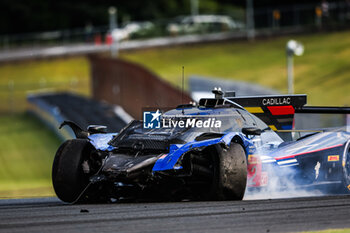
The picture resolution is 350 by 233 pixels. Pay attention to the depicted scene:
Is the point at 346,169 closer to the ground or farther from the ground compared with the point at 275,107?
closer to the ground

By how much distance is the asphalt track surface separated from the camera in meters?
8.48

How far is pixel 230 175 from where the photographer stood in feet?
35.3

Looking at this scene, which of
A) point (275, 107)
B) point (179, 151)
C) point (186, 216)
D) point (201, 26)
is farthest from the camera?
point (201, 26)

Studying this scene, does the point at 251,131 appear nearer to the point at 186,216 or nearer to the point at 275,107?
the point at 275,107

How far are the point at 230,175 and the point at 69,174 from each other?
231 centimetres

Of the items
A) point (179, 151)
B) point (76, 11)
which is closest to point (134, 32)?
point (76, 11)

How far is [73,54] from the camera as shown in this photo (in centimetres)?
6044

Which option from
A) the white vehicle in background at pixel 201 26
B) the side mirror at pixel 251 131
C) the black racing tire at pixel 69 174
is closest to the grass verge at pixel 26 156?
the black racing tire at pixel 69 174

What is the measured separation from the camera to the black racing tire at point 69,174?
11.4 meters

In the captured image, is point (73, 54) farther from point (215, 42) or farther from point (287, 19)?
point (287, 19)

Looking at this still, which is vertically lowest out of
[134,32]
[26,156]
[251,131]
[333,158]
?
[26,156]

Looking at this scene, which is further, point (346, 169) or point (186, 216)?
point (346, 169)

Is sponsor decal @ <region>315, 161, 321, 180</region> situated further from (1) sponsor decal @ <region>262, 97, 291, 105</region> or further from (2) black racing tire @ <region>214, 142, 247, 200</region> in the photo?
(2) black racing tire @ <region>214, 142, 247, 200</region>

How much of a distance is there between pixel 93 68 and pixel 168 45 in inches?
1072
